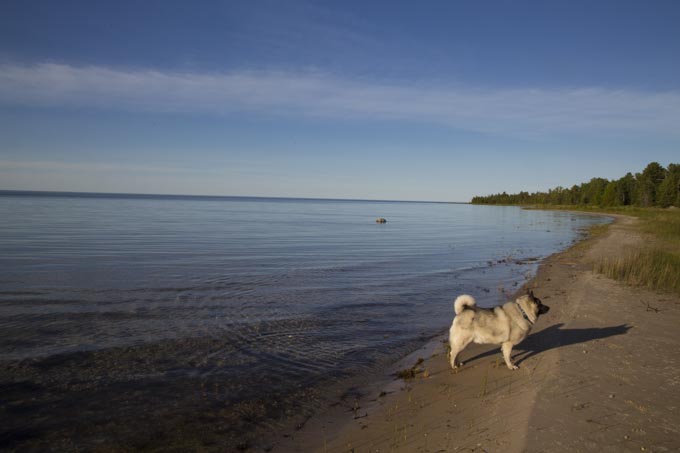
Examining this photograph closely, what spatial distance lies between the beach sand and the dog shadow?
0.9 inches

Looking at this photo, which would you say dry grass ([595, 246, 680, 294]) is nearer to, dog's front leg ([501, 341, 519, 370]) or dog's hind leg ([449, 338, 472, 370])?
dog's front leg ([501, 341, 519, 370])

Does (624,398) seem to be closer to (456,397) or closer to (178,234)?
(456,397)

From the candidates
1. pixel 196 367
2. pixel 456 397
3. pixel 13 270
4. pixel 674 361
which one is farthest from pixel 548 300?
pixel 13 270

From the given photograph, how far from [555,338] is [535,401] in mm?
4220

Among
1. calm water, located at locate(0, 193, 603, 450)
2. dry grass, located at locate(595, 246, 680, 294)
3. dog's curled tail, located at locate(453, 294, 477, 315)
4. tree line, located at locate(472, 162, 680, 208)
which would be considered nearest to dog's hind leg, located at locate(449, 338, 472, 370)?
dog's curled tail, located at locate(453, 294, 477, 315)

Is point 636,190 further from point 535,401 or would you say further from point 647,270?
point 535,401

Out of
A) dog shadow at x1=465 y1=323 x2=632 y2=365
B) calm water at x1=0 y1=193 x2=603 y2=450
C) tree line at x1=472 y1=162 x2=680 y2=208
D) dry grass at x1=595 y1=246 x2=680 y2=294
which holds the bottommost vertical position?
calm water at x1=0 y1=193 x2=603 y2=450

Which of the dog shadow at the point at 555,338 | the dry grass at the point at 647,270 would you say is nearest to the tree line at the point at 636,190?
the dry grass at the point at 647,270

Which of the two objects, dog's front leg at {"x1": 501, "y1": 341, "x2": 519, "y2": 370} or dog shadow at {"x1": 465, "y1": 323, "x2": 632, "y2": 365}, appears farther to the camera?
dog shadow at {"x1": 465, "y1": 323, "x2": 632, "y2": 365}

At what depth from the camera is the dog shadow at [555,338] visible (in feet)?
30.5

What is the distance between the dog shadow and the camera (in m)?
9.28

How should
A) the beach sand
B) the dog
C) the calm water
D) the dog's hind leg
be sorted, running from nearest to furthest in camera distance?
the beach sand, the calm water, the dog, the dog's hind leg

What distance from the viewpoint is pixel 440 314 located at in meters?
13.9

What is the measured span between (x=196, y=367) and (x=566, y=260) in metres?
24.1
